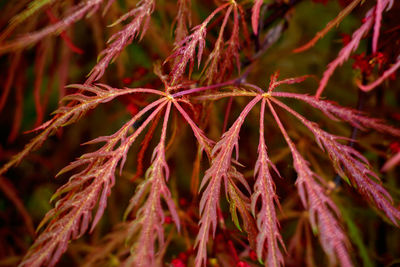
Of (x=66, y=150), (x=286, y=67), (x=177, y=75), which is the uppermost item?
(x=286, y=67)

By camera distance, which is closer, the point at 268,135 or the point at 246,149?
the point at 246,149

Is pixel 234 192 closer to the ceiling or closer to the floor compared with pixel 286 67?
closer to the floor

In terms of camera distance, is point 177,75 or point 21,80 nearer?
point 177,75

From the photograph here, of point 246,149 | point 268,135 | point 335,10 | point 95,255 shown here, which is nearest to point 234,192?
point 95,255

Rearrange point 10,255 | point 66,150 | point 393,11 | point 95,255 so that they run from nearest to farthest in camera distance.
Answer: point 393,11 → point 95,255 → point 10,255 → point 66,150

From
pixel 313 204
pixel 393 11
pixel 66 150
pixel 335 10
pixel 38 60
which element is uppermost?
pixel 335 10

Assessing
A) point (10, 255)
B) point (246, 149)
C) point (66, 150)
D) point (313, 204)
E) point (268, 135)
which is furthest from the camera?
point (66, 150)

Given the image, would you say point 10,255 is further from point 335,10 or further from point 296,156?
point 335,10

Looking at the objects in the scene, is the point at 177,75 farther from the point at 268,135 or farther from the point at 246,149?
the point at 268,135

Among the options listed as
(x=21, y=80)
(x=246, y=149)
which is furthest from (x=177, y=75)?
(x=246, y=149)
